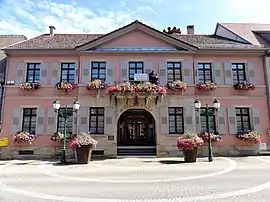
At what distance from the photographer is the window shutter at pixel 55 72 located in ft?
56.9

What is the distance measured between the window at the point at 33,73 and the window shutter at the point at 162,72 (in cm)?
819

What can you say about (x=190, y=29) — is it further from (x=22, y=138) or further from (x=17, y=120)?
(x=22, y=138)

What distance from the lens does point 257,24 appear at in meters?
22.1

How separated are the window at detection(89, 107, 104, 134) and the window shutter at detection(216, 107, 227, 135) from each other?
7521mm

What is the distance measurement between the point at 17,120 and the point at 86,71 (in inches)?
213

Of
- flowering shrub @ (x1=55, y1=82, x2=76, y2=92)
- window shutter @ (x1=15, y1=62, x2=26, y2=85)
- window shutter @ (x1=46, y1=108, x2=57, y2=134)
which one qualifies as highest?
window shutter @ (x1=15, y1=62, x2=26, y2=85)

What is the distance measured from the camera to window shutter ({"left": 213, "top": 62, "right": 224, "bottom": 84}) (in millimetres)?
17469

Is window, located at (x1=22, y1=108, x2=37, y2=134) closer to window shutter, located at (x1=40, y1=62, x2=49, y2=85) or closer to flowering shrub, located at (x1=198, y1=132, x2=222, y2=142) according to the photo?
window shutter, located at (x1=40, y1=62, x2=49, y2=85)

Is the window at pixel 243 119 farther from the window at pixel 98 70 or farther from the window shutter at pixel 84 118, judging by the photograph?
the window shutter at pixel 84 118

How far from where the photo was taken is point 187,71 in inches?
685

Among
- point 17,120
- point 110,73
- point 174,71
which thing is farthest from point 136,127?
point 17,120

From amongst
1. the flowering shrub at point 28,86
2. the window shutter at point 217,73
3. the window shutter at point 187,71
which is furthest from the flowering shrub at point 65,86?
the window shutter at point 217,73

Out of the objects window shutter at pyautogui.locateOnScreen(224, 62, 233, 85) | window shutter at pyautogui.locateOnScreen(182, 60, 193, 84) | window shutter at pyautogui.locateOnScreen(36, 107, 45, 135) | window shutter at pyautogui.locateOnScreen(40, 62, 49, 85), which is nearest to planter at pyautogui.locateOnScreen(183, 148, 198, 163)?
window shutter at pyautogui.locateOnScreen(182, 60, 193, 84)

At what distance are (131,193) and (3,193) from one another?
3.39 metres
